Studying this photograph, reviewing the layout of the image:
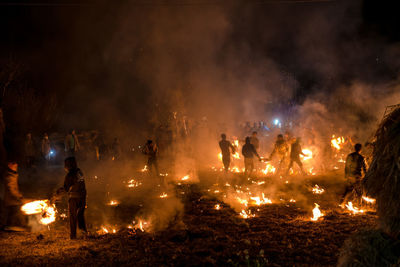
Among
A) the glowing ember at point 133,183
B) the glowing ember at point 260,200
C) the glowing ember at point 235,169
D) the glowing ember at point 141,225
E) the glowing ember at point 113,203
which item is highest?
the glowing ember at point 235,169

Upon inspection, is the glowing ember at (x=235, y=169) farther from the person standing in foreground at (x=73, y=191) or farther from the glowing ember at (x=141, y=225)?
the person standing in foreground at (x=73, y=191)

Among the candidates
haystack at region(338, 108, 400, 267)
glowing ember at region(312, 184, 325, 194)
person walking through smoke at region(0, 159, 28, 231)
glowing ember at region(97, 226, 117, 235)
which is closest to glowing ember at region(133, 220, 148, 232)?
glowing ember at region(97, 226, 117, 235)

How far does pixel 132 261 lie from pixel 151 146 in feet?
20.0

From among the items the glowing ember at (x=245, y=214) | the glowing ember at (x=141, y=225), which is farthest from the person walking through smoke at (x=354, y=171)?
the glowing ember at (x=141, y=225)

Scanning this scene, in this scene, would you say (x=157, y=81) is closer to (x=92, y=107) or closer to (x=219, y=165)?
(x=92, y=107)

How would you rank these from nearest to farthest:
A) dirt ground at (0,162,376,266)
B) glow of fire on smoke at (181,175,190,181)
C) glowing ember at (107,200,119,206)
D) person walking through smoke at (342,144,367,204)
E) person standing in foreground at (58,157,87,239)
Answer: dirt ground at (0,162,376,266)
person standing in foreground at (58,157,87,239)
person walking through smoke at (342,144,367,204)
glowing ember at (107,200,119,206)
glow of fire on smoke at (181,175,190,181)

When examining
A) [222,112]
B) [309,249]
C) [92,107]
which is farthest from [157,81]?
[309,249]

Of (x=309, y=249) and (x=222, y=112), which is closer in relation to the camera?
(x=309, y=249)

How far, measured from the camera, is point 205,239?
4617 millimetres

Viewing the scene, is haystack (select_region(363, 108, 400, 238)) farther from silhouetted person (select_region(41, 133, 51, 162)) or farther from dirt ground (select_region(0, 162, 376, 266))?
silhouetted person (select_region(41, 133, 51, 162))

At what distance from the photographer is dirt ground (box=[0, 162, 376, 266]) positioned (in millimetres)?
3916

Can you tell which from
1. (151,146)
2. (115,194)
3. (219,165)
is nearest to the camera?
(115,194)

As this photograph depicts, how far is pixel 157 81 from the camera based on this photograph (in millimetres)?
21109

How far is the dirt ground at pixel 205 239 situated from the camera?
3.92 meters
